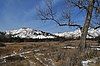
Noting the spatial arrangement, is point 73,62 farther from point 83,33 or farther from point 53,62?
point 83,33

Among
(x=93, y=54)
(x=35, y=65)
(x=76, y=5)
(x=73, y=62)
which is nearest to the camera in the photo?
(x=73, y=62)

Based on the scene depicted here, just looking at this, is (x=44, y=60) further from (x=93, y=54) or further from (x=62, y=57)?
(x=93, y=54)

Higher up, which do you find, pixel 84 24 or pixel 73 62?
pixel 84 24

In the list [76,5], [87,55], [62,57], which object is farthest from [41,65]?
[76,5]

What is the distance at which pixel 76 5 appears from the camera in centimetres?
2025

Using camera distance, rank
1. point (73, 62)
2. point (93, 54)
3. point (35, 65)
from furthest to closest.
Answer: point (93, 54) < point (35, 65) < point (73, 62)

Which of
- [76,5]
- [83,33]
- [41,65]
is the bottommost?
[41,65]

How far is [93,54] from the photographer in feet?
61.5

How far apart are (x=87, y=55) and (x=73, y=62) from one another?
4.07 meters

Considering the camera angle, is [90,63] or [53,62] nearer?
[90,63]

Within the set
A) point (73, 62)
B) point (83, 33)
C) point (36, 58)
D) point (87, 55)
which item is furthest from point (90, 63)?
point (36, 58)

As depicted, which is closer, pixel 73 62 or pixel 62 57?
pixel 73 62

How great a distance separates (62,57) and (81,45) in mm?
1636

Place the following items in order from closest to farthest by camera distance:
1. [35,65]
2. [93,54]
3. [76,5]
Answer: [35,65]
[93,54]
[76,5]
